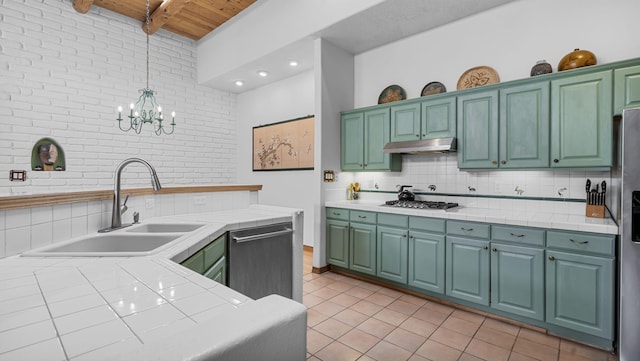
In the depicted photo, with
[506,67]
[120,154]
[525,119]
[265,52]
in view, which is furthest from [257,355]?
[120,154]

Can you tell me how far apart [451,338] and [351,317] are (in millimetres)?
797

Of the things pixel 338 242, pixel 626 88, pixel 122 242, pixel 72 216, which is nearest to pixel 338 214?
pixel 338 242

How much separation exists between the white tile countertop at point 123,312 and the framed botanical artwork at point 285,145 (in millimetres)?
3639

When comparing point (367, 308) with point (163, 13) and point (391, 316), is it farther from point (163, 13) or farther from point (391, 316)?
point (163, 13)

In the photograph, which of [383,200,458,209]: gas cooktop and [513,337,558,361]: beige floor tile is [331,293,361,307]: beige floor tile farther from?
[513,337,558,361]: beige floor tile

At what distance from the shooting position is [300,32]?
12.2 ft

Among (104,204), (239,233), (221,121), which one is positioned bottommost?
(239,233)

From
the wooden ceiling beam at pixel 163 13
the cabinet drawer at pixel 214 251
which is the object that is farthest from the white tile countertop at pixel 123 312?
the wooden ceiling beam at pixel 163 13

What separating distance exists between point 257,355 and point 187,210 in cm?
221

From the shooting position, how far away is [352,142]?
12.9 ft

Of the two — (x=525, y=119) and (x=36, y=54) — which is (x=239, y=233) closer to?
(x=525, y=119)

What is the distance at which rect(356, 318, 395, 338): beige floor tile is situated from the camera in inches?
93.5

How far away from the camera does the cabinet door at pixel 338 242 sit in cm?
368

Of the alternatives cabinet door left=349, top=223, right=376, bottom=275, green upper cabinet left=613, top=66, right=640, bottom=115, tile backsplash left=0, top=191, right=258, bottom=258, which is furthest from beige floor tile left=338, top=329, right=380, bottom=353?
green upper cabinet left=613, top=66, right=640, bottom=115
